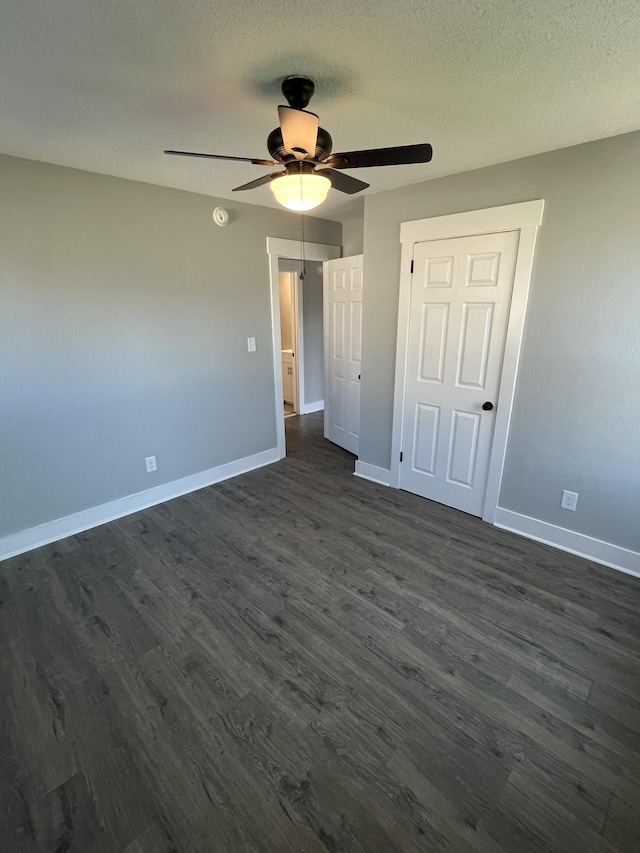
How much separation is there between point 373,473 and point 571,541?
1.64m

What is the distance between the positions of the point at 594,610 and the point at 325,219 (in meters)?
4.03

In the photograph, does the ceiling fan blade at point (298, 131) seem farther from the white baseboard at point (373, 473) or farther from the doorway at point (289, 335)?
the doorway at point (289, 335)

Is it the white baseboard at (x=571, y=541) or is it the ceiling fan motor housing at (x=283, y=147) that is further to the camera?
the white baseboard at (x=571, y=541)

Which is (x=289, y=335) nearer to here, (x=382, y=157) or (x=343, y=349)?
(x=343, y=349)

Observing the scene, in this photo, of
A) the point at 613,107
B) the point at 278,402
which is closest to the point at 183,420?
the point at 278,402

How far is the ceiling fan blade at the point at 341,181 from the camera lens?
161cm

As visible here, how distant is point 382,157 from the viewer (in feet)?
4.72

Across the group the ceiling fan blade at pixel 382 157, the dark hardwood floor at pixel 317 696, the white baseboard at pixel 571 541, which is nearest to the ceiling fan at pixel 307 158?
the ceiling fan blade at pixel 382 157

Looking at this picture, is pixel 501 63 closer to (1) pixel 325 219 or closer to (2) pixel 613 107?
(2) pixel 613 107

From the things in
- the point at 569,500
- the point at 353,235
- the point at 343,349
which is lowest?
the point at 569,500

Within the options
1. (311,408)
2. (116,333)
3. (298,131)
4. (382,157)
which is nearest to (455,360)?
(382,157)

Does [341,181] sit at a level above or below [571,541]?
above

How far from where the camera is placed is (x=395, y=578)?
2.36m

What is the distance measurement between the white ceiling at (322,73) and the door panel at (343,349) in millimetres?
1656
